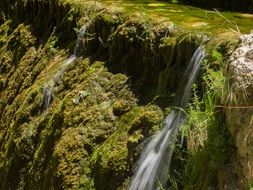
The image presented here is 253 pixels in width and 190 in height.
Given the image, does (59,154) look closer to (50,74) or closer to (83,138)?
(83,138)

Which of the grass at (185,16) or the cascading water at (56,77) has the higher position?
the grass at (185,16)

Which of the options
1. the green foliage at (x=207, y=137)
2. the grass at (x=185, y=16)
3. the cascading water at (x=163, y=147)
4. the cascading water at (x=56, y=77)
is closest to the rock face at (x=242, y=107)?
the green foliage at (x=207, y=137)

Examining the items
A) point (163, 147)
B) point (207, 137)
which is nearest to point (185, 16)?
point (163, 147)

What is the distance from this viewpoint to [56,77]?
7320 millimetres

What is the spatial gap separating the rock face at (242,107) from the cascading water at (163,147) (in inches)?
36.1

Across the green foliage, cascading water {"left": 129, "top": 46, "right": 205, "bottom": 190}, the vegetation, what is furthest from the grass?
the green foliage

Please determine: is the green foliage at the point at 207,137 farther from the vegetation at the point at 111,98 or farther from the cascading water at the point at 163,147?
the cascading water at the point at 163,147

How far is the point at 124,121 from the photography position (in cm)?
575

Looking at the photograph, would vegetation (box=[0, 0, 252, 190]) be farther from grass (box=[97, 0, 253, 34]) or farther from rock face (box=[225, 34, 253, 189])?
rock face (box=[225, 34, 253, 189])

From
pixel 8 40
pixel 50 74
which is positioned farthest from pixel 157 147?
pixel 8 40

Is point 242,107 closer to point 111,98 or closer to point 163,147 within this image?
point 163,147

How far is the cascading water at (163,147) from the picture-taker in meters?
4.82

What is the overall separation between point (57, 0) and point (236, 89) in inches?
211

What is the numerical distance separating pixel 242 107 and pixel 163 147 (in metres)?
1.25
